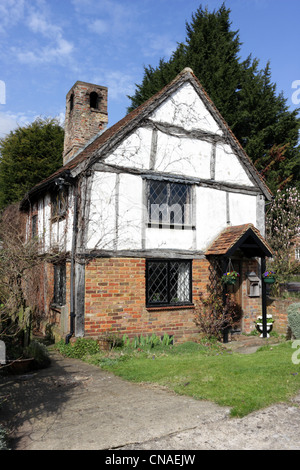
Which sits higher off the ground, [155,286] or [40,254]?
[40,254]

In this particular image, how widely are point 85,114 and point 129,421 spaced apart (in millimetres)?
12531

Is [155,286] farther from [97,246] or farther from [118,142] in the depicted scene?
[118,142]

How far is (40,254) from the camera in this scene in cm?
1323

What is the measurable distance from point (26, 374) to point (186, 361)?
11.2 ft

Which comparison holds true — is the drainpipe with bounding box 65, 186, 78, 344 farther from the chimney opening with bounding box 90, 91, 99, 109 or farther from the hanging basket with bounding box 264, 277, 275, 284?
the chimney opening with bounding box 90, 91, 99, 109

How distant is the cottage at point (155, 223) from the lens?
976 cm

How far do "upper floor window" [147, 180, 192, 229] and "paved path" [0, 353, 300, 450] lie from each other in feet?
17.4

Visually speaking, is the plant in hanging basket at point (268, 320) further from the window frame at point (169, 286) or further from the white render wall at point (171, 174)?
the white render wall at point (171, 174)

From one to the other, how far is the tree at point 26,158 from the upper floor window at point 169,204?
1545 cm

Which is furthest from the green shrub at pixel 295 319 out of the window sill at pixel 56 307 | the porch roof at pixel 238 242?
the window sill at pixel 56 307

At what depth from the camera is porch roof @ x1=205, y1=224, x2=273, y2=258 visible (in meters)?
10.6

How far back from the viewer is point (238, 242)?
10.6m

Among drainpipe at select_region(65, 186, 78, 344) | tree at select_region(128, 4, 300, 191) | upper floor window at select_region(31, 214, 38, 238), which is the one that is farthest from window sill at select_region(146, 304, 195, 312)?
tree at select_region(128, 4, 300, 191)
